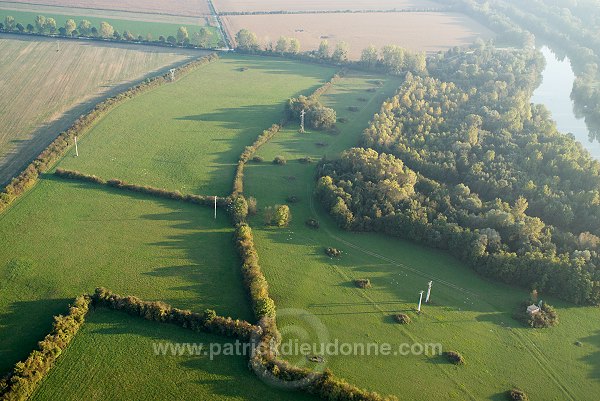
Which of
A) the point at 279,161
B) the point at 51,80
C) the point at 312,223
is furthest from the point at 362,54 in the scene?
the point at 312,223

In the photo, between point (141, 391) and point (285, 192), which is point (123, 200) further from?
point (141, 391)

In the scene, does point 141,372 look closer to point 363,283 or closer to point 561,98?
point 363,283

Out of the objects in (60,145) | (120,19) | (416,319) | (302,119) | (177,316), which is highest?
(120,19)

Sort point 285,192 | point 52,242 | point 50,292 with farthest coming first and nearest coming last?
point 285,192, point 52,242, point 50,292

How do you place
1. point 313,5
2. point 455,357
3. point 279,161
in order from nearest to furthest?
point 455,357 → point 279,161 → point 313,5

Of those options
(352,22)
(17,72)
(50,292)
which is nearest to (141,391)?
(50,292)

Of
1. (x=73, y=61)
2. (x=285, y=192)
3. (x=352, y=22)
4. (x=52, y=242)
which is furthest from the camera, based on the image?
(x=352, y=22)
